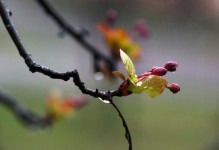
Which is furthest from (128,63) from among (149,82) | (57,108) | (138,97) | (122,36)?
(138,97)

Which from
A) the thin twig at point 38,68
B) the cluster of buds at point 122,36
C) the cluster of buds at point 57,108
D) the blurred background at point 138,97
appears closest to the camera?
the thin twig at point 38,68

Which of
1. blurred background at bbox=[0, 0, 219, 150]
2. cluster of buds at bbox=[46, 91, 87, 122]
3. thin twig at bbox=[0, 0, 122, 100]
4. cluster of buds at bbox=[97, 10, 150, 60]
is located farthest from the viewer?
blurred background at bbox=[0, 0, 219, 150]

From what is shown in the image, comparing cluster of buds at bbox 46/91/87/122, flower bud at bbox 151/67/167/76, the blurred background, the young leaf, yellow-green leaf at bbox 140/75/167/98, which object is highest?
the blurred background

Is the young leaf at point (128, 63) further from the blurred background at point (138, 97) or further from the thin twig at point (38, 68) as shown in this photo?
the blurred background at point (138, 97)

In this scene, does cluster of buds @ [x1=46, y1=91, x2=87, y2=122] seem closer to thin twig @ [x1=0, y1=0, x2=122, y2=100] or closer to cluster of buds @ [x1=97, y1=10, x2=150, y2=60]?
cluster of buds @ [x1=97, y1=10, x2=150, y2=60]

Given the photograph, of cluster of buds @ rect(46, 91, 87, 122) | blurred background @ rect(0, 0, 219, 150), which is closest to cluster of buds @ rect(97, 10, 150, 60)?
cluster of buds @ rect(46, 91, 87, 122)

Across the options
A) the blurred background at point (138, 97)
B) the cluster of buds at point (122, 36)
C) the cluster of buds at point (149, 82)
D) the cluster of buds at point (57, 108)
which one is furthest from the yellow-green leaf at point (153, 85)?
the blurred background at point (138, 97)
